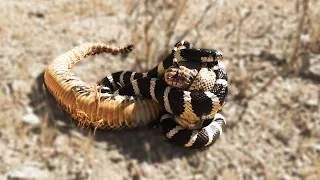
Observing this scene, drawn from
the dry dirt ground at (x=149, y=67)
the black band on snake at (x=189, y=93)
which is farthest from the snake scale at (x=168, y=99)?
the dry dirt ground at (x=149, y=67)

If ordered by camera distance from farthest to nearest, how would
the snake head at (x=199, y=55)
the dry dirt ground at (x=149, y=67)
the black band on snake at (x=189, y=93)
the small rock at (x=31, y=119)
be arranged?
1. the snake head at (x=199, y=55)
2. the black band on snake at (x=189, y=93)
3. the small rock at (x=31, y=119)
4. the dry dirt ground at (x=149, y=67)

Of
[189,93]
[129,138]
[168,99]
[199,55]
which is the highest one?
[199,55]

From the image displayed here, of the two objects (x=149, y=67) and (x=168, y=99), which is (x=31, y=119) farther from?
(x=149, y=67)

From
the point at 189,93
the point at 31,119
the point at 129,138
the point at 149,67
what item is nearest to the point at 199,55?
the point at 189,93

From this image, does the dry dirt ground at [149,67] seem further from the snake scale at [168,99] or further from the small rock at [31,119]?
the snake scale at [168,99]

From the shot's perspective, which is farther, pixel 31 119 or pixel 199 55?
pixel 199 55

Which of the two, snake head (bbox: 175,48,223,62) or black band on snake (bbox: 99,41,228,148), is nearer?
black band on snake (bbox: 99,41,228,148)

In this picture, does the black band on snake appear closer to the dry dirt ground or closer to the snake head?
the snake head

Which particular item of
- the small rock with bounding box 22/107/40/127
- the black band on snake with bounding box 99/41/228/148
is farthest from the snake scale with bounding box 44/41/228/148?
the small rock with bounding box 22/107/40/127
